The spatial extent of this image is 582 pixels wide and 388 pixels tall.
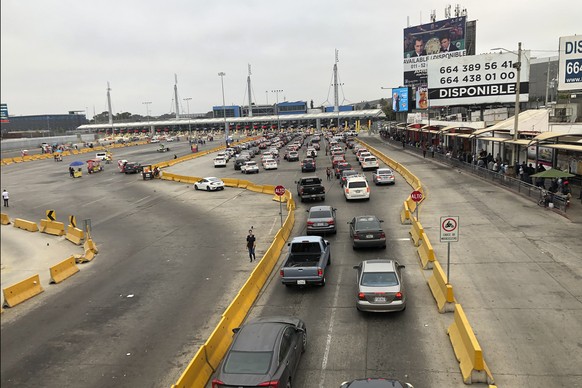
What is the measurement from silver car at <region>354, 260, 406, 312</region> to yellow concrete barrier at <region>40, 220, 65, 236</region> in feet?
68.8

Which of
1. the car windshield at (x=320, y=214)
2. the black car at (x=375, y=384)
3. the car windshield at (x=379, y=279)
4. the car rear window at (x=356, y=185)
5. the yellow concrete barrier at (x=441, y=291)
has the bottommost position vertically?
the yellow concrete barrier at (x=441, y=291)

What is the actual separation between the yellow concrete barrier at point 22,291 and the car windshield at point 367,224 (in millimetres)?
12530

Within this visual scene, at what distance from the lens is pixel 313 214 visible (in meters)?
22.6

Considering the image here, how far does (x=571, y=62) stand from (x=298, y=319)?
1335 inches

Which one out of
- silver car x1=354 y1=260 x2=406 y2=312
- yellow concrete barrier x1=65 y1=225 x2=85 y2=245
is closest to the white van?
yellow concrete barrier x1=65 y1=225 x2=85 y2=245

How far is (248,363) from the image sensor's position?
8.82 m

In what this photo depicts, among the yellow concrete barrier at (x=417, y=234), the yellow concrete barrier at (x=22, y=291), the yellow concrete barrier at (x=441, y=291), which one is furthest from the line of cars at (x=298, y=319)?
the yellow concrete barrier at (x=22, y=291)

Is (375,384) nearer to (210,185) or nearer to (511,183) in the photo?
(511,183)

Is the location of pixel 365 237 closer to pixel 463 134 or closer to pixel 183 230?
pixel 183 230

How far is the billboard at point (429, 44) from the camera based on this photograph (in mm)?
80125

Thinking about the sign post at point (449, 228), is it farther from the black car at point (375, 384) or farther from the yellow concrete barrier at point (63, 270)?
the yellow concrete barrier at point (63, 270)

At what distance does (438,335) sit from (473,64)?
49646mm

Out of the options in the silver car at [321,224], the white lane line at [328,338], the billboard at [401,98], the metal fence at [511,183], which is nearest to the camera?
the white lane line at [328,338]

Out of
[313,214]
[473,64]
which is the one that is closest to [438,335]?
[313,214]
